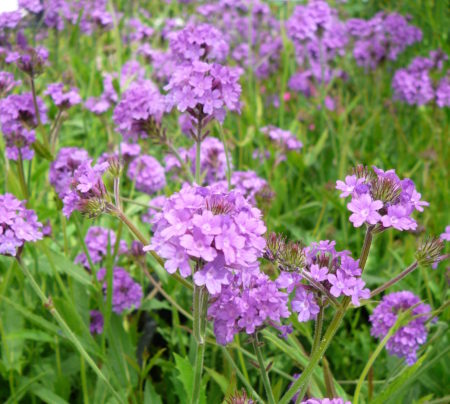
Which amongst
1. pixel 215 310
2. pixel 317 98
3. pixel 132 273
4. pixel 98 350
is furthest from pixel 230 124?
pixel 215 310

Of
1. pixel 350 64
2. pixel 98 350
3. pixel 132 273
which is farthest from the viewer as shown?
pixel 350 64

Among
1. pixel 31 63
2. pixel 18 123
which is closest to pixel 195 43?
pixel 31 63

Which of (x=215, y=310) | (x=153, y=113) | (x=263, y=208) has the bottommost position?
(x=263, y=208)

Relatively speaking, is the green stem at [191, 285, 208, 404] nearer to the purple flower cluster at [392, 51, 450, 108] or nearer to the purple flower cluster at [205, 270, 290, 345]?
the purple flower cluster at [205, 270, 290, 345]

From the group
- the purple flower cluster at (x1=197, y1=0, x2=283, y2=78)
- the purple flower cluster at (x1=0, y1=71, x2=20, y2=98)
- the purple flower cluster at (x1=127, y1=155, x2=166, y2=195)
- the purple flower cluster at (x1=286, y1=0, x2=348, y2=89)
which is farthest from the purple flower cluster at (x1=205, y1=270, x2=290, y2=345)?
the purple flower cluster at (x1=197, y1=0, x2=283, y2=78)

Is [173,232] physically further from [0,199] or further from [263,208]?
[263,208]

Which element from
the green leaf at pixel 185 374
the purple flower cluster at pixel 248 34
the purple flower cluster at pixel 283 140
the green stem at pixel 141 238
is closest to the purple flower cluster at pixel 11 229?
the green stem at pixel 141 238

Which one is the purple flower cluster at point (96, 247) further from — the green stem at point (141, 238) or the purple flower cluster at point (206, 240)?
the purple flower cluster at point (206, 240)
